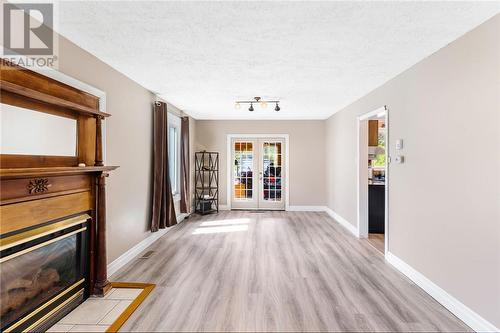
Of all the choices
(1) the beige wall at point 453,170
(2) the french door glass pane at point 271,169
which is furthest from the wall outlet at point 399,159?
(2) the french door glass pane at point 271,169

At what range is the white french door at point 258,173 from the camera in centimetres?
702

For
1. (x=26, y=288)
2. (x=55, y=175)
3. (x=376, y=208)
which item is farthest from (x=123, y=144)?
(x=376, y=208)

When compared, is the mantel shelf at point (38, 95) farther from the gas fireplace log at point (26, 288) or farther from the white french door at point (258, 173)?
the white french door at point (258, 173)

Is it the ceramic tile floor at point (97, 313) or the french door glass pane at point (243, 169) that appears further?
the french door glass pane at point (243, 169)

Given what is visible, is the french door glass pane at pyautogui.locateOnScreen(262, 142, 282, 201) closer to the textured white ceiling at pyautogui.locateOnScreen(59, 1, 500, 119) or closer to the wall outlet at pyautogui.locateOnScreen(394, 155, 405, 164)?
the textured white ceiling at pyautogui.locateOnScreen(59, 1, 500, 119)

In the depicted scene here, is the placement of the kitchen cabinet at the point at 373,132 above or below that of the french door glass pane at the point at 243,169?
above

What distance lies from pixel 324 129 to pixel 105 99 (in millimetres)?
5392

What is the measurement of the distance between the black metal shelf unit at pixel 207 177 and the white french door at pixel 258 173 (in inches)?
18.9

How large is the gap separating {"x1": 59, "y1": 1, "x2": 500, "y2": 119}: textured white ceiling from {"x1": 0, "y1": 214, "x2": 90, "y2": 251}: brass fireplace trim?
1.65 metres

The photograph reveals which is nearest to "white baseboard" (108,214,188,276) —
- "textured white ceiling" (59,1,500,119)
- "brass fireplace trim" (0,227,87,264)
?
"brass fireplace trim" (0,227,87,264)

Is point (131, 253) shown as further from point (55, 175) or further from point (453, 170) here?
point (453, 170)

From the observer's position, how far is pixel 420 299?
99.3 inches

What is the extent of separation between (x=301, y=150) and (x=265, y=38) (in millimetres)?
4809

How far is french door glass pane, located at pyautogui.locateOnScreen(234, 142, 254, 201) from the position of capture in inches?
278
